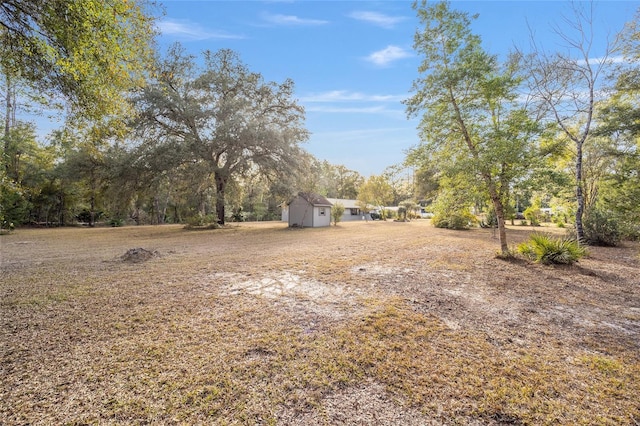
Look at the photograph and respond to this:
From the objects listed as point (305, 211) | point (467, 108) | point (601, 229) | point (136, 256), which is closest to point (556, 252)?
point (467, 108)

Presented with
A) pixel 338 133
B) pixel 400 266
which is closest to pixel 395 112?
pixel 400 266

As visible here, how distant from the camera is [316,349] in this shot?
110 inches

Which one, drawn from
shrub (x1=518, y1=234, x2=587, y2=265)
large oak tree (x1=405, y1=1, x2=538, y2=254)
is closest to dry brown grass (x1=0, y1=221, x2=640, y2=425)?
shrub (x1=518, y1=234, x2=587, y2=265)

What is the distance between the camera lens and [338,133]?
2525 cm

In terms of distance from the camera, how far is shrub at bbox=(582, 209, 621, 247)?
10.4 meters

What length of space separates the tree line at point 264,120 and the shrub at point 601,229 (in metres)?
0.10

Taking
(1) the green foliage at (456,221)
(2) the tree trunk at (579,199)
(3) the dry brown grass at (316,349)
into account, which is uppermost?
(2) the tree trunk at (579,199)

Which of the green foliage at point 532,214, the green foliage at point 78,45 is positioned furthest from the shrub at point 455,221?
the green foliage at point 78,45

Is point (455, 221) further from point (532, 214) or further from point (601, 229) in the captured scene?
point (532, 214)

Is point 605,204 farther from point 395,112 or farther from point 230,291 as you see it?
point 230,291

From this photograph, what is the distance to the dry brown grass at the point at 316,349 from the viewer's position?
1.99 metres

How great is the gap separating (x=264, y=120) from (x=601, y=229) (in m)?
19.4

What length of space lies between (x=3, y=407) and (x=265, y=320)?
231 cm

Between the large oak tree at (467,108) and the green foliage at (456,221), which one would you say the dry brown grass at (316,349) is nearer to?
the large oak tree at (467,108)
